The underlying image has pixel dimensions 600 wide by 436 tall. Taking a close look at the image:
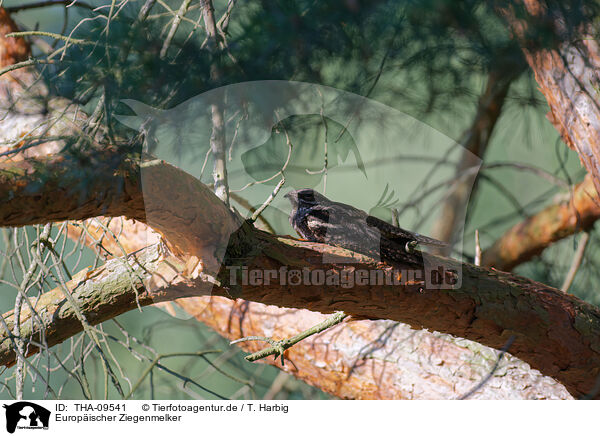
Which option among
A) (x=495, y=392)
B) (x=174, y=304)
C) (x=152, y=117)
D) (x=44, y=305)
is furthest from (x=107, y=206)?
(x=174, y=304)

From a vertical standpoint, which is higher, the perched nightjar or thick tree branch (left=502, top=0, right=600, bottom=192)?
thick tree branch (left=502, top=0, right=600, bottom=192)

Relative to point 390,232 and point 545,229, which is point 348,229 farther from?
point 545,229

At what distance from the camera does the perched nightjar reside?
3.76 ft

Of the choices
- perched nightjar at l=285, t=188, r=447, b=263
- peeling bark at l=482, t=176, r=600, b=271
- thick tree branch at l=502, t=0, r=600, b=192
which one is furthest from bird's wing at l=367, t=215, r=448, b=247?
peeling bark at l=482, t=176, r=600, b=271

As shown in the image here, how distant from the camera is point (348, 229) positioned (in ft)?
3.85

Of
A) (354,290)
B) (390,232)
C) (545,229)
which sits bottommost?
(354,290)

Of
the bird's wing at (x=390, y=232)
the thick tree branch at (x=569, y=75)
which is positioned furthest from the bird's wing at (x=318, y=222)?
the thick tree branch at (x=569, y=75)

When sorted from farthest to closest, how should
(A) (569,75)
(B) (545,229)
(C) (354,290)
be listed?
1. (B) (545,229)
2. (A) (569,75)
3. (C) (354,290)

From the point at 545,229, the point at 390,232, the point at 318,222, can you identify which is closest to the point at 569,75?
the point at 390,232

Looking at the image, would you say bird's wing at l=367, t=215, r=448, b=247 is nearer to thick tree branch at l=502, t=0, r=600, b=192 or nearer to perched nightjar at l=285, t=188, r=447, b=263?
perched nightjar at l=285, t=188, r=447, b=263

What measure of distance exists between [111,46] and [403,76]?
2.09 ft

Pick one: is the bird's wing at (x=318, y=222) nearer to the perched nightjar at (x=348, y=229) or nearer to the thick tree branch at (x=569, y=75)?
the perched nightjar at (x=348, y=229)

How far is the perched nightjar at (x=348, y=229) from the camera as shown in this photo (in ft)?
3.76

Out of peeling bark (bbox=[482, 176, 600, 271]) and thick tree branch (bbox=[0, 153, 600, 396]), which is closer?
thick tree branch (bbox=[0, 153, 600, 396])
